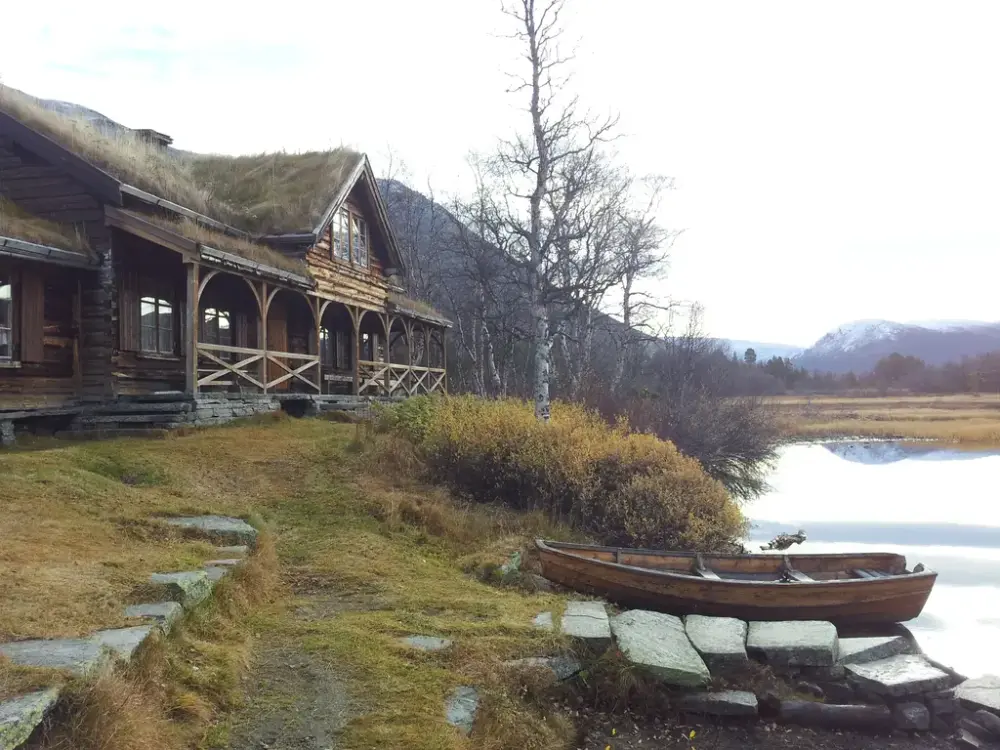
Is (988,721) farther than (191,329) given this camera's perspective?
No

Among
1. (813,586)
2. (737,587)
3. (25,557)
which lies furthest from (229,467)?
(813,586)

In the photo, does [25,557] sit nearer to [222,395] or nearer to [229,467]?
[229,467]

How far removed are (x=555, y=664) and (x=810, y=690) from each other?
2902mm

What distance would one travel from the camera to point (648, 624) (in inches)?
290

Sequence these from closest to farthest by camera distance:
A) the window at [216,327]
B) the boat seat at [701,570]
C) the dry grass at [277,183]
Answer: the boat seat at [701,570], the window at [216,327], the dry grass at [277,183]

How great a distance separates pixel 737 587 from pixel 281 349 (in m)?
15.3

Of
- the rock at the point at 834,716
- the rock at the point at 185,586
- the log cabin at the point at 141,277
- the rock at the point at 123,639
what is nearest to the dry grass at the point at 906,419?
the log cabin at the point at 141,277

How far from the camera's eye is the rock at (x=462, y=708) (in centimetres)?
475

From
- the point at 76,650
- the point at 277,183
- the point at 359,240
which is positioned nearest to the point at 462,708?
the point at 76,650

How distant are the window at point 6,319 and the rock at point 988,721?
1507 cm

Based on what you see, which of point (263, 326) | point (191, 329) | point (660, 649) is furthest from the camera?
point (263, 326)

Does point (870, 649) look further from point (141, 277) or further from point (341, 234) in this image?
point (341, 234)

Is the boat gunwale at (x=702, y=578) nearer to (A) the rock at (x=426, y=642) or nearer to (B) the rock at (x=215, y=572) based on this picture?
(A) the rock at (x=426, y=642)

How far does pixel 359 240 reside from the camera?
2334 centimetres
